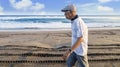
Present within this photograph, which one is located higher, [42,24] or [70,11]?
[70,11]

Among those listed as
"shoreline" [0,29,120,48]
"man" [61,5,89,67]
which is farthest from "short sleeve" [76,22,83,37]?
"shoreline" [0,29,120,48]

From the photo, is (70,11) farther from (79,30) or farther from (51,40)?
(51,40)

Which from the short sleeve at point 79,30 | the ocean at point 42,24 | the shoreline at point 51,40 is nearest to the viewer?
the short sleeve at point 79,30

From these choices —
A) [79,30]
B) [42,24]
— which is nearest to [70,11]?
[79,30]

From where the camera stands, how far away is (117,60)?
7773 millimetres

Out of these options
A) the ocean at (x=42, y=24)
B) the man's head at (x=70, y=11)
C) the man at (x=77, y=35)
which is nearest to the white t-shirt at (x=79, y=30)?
the man at (x=77, y=35)

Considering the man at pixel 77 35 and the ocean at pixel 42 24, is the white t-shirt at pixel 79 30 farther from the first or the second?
the ocean at pixel 42 24

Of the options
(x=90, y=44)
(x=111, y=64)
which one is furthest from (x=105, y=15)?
(x=111, y=64)

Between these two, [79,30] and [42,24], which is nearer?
[79,30]

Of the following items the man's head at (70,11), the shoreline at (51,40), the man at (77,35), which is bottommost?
the shoreline at (51,40)

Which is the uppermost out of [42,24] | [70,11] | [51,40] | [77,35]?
[70,11]

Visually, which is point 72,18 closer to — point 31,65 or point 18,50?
point 31,65

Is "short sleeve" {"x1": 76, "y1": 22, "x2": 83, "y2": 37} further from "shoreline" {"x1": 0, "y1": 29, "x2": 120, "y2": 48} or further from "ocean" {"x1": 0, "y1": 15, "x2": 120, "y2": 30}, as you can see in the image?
"ocean" {"x1": 0, "y1": 15, "x2": 120, "y2": 30}

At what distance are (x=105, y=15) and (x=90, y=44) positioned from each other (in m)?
38.0
